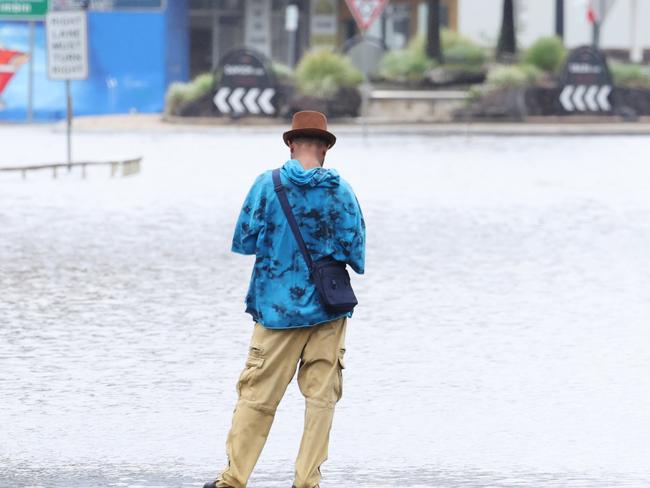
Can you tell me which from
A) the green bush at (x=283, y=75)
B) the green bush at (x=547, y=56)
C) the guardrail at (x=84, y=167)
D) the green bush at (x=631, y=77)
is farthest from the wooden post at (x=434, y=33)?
the guardrail at (x=84, y=167)

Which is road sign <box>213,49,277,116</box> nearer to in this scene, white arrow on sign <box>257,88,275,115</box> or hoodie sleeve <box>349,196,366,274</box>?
white arrow on sign <box>257,88,275,115</box>

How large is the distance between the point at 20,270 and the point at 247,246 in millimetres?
8157

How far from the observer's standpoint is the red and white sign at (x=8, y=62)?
145ft

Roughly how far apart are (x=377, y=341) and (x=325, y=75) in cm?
2983

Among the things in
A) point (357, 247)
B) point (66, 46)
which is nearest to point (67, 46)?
point (66, 46)

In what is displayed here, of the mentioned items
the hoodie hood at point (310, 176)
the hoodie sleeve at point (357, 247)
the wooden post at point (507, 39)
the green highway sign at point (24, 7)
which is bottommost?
the wooden post at point (507, 39)

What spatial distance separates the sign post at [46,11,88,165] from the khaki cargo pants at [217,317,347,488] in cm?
1965

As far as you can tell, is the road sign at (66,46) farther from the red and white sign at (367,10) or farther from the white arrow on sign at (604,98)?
the white arrow on sign at (604,98)

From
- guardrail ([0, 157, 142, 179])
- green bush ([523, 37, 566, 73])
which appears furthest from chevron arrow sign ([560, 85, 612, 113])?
guardrail ([0, 157, 142, 179])

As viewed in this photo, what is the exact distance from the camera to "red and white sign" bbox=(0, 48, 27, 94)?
4422cm

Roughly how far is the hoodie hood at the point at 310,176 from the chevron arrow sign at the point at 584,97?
1336 inches

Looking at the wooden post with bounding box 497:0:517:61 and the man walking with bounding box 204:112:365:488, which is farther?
the wooden post with bounding box 497:0:517:61

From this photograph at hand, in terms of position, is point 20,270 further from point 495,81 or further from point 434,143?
point 495,81

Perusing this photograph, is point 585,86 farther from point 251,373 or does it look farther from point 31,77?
point 251,373
